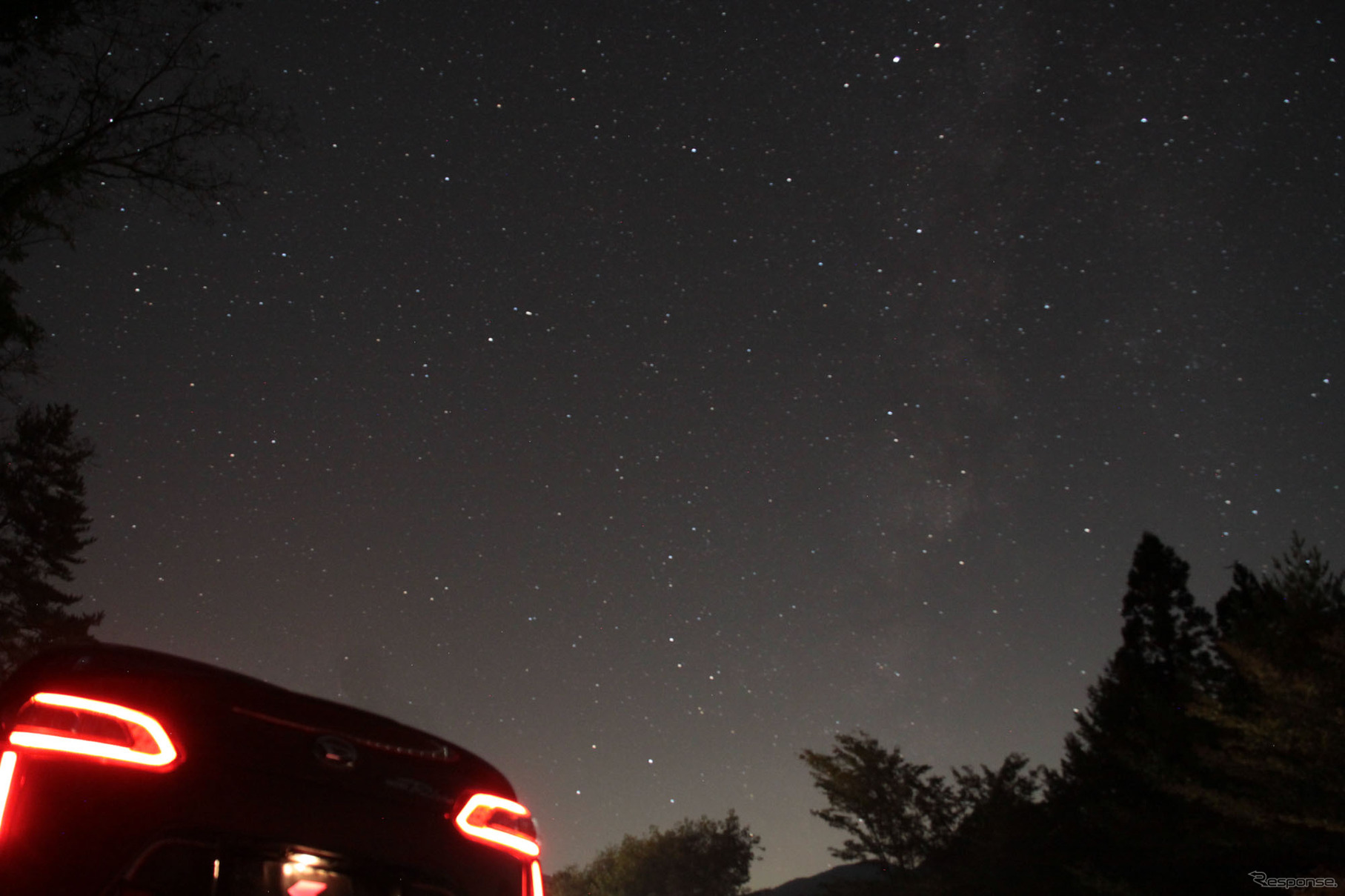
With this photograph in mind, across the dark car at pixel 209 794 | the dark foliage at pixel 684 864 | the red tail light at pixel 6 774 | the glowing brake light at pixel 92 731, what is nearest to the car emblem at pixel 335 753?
the dark car at pixel 209 794

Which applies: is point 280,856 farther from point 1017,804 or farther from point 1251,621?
point 1017,804

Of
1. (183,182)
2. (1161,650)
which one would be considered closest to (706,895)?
(1161,650)

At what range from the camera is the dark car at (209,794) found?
196 centimetres

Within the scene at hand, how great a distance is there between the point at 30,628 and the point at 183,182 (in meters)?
30.6

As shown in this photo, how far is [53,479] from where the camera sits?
31500mm

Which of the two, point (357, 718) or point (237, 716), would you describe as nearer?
point (237, 716)

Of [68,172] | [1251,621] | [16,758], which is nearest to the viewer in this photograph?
[16,758]

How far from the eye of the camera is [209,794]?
2117 millimetres

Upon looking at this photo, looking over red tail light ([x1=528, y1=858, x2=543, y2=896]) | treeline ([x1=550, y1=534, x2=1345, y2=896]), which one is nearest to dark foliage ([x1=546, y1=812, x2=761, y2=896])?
treeline ([x1=550, y1=534, x2=1345, y2=896])

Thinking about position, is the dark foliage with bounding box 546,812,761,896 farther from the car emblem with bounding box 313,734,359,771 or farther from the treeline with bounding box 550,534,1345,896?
the car emblem with bounding box 313,734,359,771

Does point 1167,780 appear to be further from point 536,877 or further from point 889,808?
point 536,877

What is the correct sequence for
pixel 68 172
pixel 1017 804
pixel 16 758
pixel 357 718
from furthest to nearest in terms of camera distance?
1. pixel 1017 804
2. pixel 68 172
3. pixel 357 718
4. pixel 16 758

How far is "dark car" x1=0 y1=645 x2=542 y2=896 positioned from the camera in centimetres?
196

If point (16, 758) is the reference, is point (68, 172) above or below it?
above
